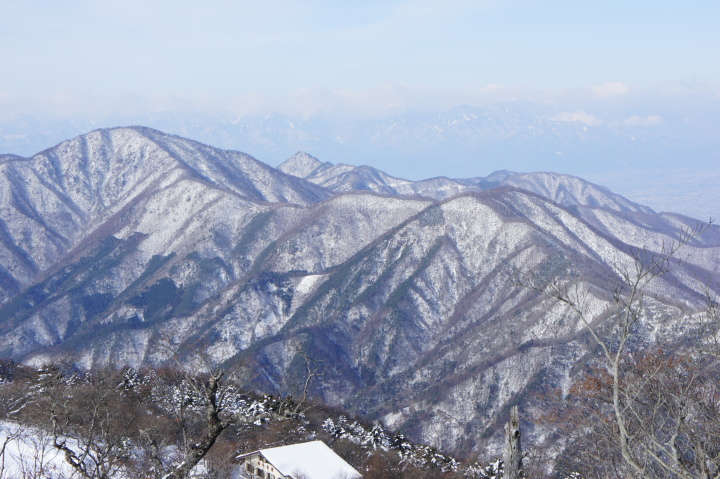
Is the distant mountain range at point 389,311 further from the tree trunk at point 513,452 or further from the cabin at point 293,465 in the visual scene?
the tree trunk at point 513,452

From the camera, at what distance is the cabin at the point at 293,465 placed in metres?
45.0

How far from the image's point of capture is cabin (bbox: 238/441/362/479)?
45.0 meters

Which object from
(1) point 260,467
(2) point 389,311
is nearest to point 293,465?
(1) point 260,467

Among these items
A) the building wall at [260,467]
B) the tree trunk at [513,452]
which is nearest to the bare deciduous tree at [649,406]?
the tree trunk at [513,452]

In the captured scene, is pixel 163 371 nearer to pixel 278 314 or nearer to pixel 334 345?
pixel 334 345

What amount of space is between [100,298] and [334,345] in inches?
3413

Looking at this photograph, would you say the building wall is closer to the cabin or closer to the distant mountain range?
the cabin

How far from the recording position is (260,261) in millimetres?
193000

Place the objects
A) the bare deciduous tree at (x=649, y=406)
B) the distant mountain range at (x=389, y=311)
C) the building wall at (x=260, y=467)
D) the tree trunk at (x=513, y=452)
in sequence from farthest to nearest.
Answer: the distant mountain range at (x=389, y=311) < the building wall at (x=260, y=467) < the bare deciduous tree at (x=649, y=406) < the tree trunk at (x=513, y=452)

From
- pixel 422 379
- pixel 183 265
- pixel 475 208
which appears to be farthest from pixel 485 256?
pixel 183 265

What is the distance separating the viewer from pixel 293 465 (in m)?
46.1

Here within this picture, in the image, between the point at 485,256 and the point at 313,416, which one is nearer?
the point at 313,416

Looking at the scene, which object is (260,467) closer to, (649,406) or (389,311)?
(649,406)

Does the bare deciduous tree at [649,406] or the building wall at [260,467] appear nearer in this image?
the bare deciduous tree at [649,406]
